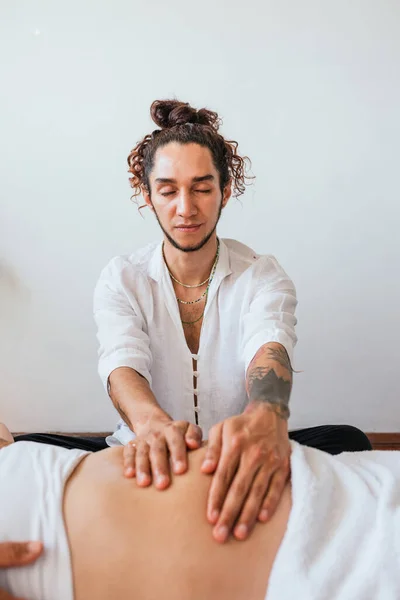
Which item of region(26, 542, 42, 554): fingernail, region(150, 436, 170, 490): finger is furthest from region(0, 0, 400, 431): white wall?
region(26, 542, 42, 554): fingernail

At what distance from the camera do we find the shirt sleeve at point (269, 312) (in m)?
1.52

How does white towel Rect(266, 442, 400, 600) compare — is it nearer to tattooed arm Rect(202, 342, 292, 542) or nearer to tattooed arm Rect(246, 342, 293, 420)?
tattooed arm Rect(202, 342, 292, 542)

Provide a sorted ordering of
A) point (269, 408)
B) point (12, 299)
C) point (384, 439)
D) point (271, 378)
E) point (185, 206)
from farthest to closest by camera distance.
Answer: point (384, 439) < point (12, 299) < point (185, 206) < point (271, 378) < point (269, 408)

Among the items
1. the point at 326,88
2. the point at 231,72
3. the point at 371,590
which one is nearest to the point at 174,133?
the point at 231,72

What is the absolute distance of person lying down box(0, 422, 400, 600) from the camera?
89 centimetres

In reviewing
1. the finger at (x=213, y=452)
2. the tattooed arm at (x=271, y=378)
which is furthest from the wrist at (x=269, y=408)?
the finger at (x=213, y=452)

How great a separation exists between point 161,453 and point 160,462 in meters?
0.03

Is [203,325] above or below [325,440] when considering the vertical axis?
above

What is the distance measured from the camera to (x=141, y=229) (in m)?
2.40

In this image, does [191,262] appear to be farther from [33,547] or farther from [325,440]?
[33,547]

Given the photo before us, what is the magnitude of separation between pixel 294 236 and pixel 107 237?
0.76 m

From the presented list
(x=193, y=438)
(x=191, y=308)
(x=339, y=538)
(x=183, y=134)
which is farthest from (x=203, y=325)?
(x=339, y=538)

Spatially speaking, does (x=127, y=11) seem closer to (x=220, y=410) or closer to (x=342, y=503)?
(x=220, y=410)

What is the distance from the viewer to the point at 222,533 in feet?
3.02
